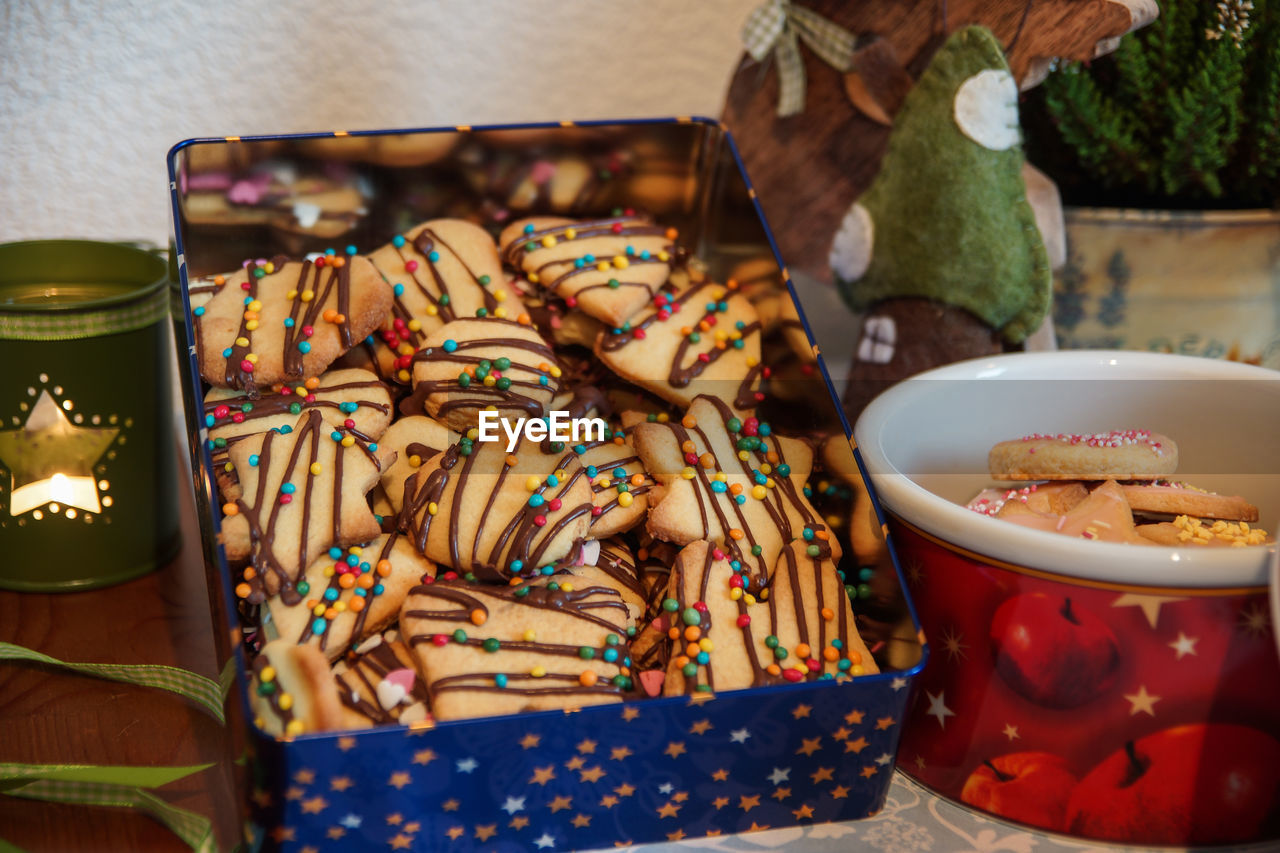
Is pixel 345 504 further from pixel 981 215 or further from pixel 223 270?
pixel 981 215

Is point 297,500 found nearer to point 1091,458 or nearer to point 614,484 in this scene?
point 614,484

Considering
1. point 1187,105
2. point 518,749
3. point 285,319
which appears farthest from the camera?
point 1187,105

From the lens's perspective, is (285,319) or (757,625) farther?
(285,319)

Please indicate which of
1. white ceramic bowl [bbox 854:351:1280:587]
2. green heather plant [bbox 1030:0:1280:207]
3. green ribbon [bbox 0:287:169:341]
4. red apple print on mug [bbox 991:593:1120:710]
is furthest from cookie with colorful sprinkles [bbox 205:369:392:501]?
green heather plant [bbox 1030:0:1280:207]

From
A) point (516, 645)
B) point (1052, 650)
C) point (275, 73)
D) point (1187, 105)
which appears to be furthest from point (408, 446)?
point (1187, 105)

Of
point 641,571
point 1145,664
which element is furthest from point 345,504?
point 1145,664

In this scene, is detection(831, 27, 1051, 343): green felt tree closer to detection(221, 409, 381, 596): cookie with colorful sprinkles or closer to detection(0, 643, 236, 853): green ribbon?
detection(221, 409, 381, 596): cookie with colorful sprinkles

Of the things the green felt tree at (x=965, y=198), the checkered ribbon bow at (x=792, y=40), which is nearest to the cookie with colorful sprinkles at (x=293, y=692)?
the green felt tree at (x=965, y=198)
